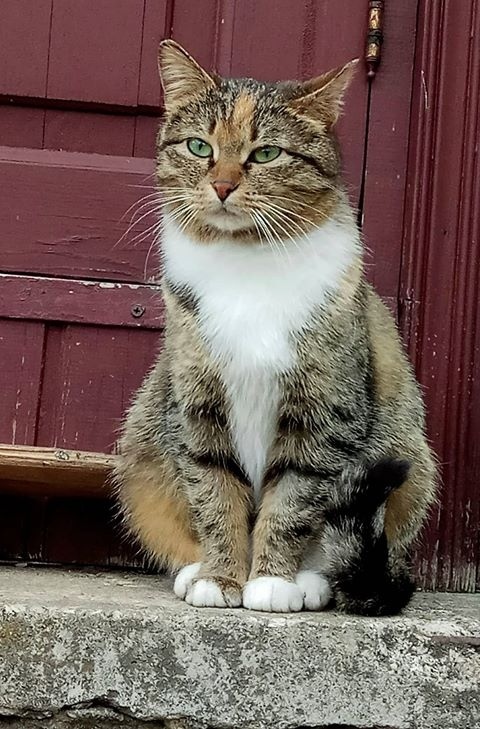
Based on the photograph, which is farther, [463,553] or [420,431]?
[463,553]

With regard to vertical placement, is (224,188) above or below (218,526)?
above

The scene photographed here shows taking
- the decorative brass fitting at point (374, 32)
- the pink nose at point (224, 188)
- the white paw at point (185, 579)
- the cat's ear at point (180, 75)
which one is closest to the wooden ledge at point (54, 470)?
the white paw at point (185, 579)

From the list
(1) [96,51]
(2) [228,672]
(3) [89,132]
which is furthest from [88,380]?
(2) [228,672]

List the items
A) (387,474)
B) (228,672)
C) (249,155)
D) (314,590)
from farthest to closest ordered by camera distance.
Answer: (249,155), (314,590), (387,474), (228,672)

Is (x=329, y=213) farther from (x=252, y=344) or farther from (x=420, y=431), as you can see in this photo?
(x=420, y=431)

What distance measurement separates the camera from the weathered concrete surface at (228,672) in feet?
5.49

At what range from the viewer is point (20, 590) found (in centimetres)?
191

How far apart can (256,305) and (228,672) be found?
0.71m

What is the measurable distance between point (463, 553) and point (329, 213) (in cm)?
94

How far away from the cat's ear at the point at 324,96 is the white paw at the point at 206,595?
3.12ft

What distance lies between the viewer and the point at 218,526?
2004mm

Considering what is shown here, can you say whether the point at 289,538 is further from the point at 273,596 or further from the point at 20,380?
the point at 20,380

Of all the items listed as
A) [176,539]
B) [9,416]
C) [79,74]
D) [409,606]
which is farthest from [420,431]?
[79,74]

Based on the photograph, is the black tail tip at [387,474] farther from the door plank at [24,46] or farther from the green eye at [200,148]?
the door plank at [24,46]
